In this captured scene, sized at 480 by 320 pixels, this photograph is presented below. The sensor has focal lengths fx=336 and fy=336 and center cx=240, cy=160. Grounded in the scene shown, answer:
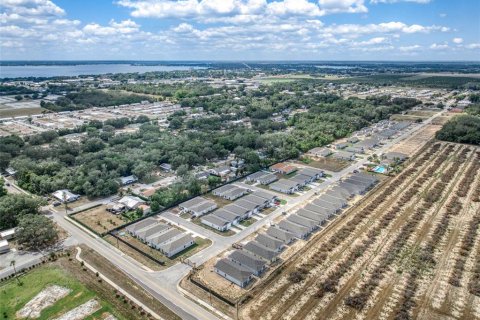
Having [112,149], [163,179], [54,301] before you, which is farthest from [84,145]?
[54,301]

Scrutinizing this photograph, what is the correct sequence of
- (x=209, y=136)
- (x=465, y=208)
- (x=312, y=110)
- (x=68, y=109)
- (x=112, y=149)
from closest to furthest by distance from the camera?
(x=465, y=208) < (x=112, y=149) < (x=209, y=136) < (x=312, y=110) < (x=68, y=109)

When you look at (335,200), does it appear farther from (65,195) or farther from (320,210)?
(65,195)

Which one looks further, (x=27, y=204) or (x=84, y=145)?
(x=84, y=145)

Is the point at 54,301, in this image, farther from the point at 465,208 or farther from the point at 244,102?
the point at 244,102

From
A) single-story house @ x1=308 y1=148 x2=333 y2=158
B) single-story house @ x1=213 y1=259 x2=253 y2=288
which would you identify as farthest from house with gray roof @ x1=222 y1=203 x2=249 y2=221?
single-story house @ x1=308 y1=148 x2=333 y2=158

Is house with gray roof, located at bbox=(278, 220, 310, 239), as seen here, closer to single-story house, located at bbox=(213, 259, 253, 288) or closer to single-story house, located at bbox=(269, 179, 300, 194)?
single-story house, located at bbox=(213, 259, 253, 288)

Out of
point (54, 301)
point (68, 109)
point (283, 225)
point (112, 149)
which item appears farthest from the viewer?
point (68, 109)

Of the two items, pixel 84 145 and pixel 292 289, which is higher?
pixel 84 145
